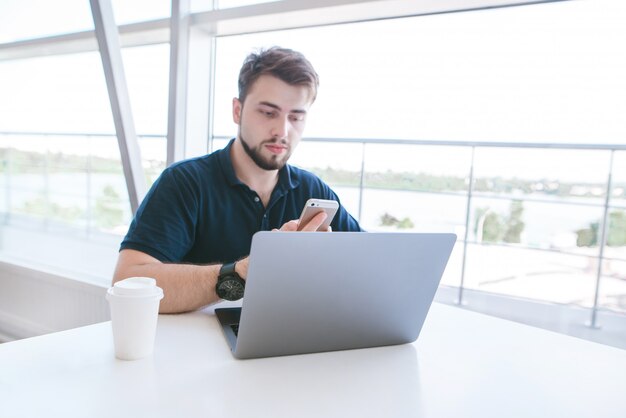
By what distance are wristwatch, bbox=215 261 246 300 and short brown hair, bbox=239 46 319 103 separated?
60cm

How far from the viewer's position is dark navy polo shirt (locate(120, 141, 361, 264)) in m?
1.05

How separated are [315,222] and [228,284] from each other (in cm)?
21

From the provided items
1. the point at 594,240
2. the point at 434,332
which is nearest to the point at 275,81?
the point at 434,332

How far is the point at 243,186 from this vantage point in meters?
1.23

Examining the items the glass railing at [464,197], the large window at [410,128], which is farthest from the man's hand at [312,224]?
the glass railing at [464,197]

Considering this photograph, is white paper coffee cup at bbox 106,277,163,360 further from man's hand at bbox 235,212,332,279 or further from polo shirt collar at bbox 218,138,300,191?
polo shirt collar at bbox 218,138,300,191

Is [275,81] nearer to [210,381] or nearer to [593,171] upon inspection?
[210,381]

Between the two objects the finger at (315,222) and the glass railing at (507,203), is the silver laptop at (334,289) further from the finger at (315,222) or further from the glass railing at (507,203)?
the glass railing at (507,203)

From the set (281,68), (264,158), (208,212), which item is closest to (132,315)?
(208,212)

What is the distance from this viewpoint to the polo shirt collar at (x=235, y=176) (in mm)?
1232

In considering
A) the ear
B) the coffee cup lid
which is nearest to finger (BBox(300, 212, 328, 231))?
the coffee cup lid

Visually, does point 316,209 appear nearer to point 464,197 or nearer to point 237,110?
point 237,110

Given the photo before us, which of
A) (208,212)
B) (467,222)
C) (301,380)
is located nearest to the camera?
(301,380)

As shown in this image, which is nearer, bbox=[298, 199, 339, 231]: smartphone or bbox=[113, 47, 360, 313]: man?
bbox=[298, 199, 339, 231]: smartphone
